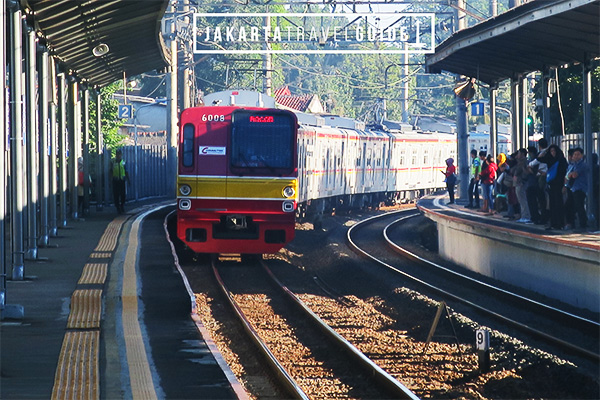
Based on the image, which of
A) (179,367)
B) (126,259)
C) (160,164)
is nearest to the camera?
(179,367)

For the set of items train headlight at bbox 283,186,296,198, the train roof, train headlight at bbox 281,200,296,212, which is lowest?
train headlight at bbox 281,200,296,212

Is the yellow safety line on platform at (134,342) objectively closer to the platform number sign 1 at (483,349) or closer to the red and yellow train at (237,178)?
the red and yellow train at (237,178)

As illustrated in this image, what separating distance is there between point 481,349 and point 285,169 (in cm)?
811

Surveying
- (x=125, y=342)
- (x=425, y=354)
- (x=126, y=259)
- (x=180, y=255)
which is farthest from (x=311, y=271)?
(x=125, y=342)

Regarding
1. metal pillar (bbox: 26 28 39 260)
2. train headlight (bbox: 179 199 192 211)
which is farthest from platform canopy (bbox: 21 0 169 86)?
train headlight (bbox: 179 199 192 211)

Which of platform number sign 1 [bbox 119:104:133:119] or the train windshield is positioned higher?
platform number sign 1 [bbox 119:104:133:119]

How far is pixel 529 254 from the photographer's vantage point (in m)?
16.2

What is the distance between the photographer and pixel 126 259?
1574 cm

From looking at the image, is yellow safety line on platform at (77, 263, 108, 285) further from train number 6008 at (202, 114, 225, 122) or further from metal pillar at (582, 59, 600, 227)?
metal pillar at (582, 59, 600, 227)

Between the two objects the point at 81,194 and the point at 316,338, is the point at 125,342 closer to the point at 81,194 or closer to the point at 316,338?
the point at 316,338

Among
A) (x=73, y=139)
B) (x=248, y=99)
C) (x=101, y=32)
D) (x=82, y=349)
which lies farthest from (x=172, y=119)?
(x=82, y=349)

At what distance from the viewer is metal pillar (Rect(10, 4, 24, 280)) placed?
12.4 m

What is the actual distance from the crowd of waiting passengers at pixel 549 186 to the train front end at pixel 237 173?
4194 millimetres

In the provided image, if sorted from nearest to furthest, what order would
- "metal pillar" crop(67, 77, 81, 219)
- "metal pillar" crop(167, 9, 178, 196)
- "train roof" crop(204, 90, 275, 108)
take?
"train roof" crop(204, 90, 275, 108)
"metal pillar" crop(67, 77, 81, 219)
"metal pillar" crop(167, 9, 178, 196)
